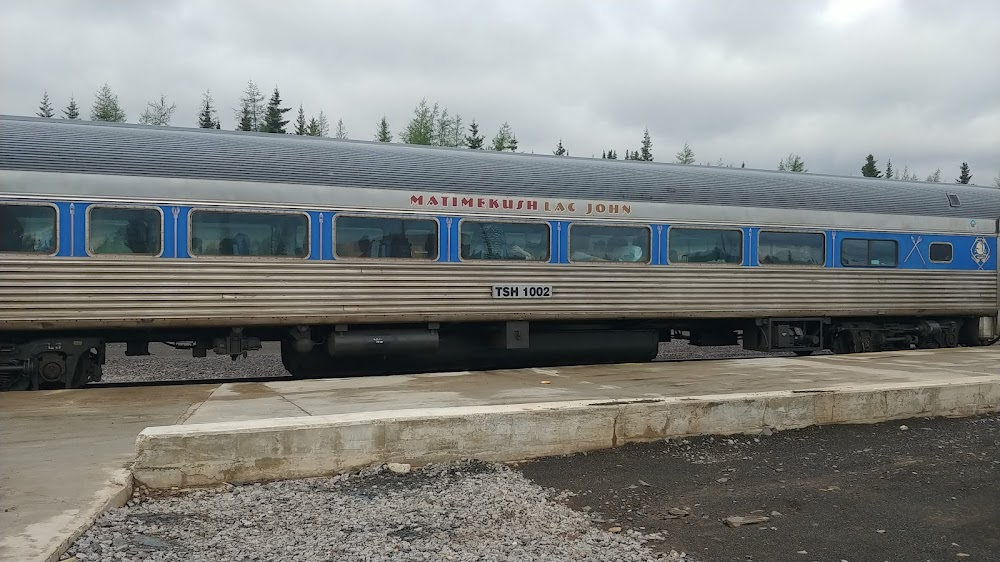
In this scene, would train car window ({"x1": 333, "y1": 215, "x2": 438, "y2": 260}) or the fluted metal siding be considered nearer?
the fluted metal siding

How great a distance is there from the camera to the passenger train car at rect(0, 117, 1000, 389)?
29.2 feet

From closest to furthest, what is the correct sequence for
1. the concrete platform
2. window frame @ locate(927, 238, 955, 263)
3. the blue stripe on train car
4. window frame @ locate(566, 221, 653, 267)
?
the concrete platform
window frame @ locate(566, 221, 653, 267)
the blue stripe on train car
window frame @ locate(927, 238, 955, 263)

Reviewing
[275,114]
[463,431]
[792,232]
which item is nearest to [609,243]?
[792,232]

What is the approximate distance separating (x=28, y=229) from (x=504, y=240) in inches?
233

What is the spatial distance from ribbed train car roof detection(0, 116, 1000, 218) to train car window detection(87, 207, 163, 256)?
501mm

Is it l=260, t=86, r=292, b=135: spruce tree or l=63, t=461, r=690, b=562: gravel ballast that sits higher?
l=260, t=86, r=292, b=135: spruce tree

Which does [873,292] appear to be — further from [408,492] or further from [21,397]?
[21,397]

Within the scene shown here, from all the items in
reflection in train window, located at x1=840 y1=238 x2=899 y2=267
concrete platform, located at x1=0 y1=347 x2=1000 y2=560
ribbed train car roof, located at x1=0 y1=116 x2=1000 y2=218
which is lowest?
concrete platform, located at x1=0 y1=347 x2=1000 y2=560

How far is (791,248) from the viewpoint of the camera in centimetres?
1232

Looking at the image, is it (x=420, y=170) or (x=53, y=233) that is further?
(x=420, y=170)

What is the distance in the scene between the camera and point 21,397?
26.8 feet

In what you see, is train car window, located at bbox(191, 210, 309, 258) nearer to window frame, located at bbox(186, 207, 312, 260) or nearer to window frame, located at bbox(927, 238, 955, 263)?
window frame, located at bbox(186, 207, 312, 260)

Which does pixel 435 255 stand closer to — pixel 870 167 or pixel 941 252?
pixel 941 252

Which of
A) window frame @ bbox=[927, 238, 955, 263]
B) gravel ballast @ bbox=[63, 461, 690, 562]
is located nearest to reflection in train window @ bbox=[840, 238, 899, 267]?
window frame @ bbox=[927, 238, 955, 263]
